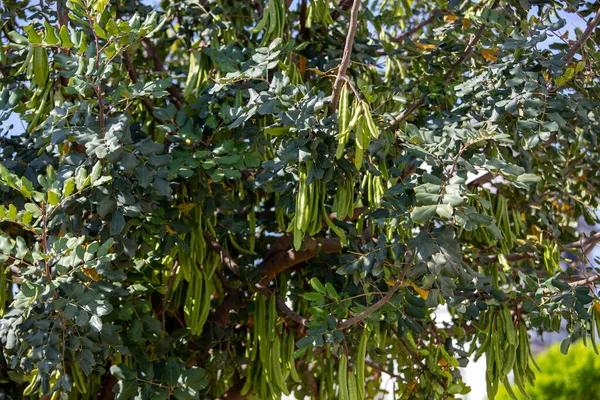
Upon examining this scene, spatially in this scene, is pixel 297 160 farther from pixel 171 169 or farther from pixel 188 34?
pixel 188 34

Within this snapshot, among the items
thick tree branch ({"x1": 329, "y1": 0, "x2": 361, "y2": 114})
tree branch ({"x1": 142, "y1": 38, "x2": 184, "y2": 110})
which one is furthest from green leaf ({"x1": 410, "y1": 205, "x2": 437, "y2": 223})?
tree branch ({"x1": 142, "y1": 38, "x2": 184, "y2": 110})

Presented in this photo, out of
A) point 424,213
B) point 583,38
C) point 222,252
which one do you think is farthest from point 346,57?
point 222,252

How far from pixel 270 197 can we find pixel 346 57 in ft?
2.69

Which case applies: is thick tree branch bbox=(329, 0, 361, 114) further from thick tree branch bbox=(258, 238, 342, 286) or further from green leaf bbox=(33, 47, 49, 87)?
green leaf bbox=(33, 47, 49, 87)

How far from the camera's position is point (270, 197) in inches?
87.2

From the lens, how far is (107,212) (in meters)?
1.59

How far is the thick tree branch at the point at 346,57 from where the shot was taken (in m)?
1.45

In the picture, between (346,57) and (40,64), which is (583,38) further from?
(40,64)

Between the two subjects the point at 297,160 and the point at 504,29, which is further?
the point at 504,29

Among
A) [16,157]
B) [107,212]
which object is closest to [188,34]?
[16,157]

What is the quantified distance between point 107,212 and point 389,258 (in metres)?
0.64

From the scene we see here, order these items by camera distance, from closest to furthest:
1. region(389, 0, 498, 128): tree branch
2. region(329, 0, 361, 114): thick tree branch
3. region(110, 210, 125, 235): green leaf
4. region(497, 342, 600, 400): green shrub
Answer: region(329, 0, 361, 114): thick tree branch < region(110, 210, 125, 235): green leaf < region(389, 0, 498, 128): tree branch < region(497, 342, 600, 400): green shrub

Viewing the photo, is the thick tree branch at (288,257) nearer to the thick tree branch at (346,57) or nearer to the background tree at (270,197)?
the background tree at (270,197)

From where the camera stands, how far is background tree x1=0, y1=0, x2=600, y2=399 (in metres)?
1.54
